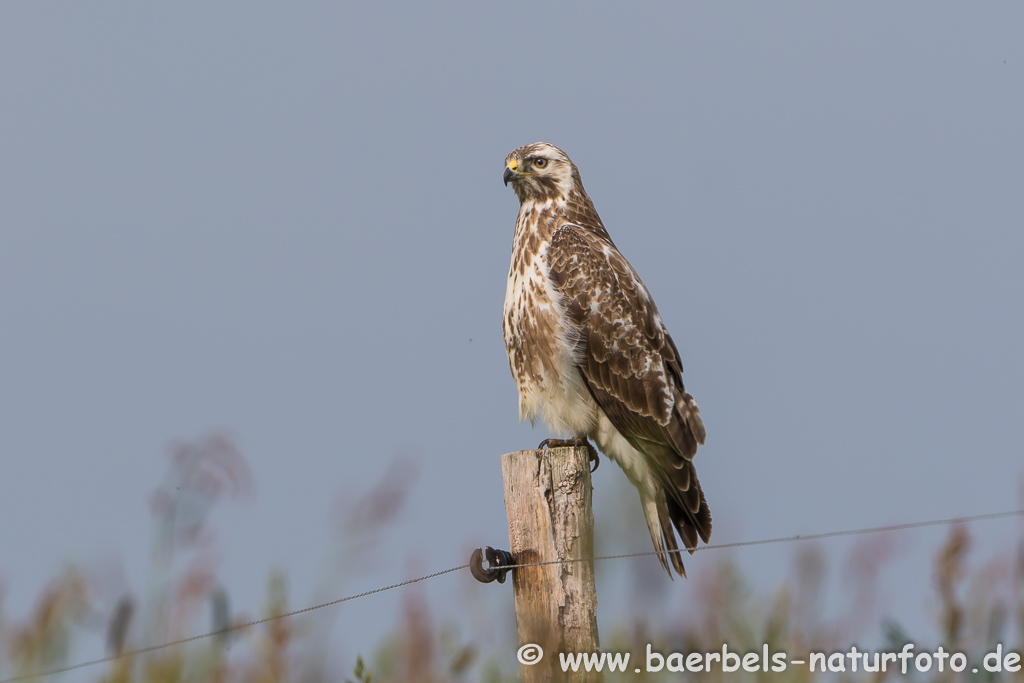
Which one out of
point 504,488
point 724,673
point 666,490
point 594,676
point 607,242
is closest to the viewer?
point 724,673

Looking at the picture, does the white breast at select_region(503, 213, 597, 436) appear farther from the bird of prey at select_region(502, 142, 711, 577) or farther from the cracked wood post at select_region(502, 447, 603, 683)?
the cracked wood post at select_region(502, 447, 603, 683)

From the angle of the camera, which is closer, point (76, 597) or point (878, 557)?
point (76, 597)

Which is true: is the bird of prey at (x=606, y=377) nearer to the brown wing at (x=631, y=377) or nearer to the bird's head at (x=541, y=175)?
the brown wing at (x=631, y=377)

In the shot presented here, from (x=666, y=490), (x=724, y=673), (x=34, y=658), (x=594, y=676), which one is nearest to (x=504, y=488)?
(x=594, y=676)

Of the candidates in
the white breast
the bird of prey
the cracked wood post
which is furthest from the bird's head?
the cracked wood post

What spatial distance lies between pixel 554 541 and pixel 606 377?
1602 mm

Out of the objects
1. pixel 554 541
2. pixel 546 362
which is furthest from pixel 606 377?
pixel 554 541

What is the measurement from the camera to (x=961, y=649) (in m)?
1.76

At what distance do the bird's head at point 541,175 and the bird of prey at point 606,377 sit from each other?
1.70ft

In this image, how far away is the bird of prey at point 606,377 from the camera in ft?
16.3

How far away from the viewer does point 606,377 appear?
5027 millimetres

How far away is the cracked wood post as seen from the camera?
11.3 feet

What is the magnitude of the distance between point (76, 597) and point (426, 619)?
596 mm

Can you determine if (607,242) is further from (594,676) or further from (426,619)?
Result: (426,619)
